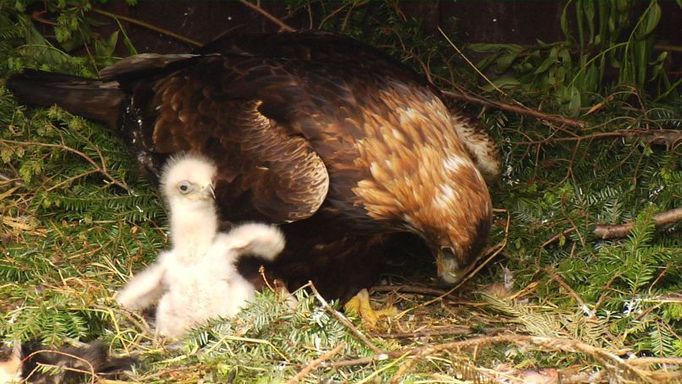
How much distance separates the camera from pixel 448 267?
4375mm

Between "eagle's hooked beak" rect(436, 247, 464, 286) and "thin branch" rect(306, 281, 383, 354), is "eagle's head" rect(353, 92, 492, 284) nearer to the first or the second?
"eagle's hooked beak" rect(436, 247, 464, 286)

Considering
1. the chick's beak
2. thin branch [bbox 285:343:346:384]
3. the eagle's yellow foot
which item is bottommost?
the eagle's yellow foot

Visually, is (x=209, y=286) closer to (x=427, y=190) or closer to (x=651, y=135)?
(x=427, y=190)

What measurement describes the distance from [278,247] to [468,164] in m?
0.85

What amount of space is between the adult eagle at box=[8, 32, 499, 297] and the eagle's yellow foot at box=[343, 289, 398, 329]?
0.05m

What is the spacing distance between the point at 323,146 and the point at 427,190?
0.46 m

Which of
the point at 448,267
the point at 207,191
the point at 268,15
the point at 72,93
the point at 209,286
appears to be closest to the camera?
the point at 209,286

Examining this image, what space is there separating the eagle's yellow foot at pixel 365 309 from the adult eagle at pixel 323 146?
5cm

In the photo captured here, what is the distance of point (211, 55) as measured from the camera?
493 cm

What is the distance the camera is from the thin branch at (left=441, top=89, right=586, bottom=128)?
207 inches

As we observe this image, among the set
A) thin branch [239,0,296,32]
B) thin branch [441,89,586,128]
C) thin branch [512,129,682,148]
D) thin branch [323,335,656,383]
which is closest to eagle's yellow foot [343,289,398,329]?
thin branch [323,335,656,383]

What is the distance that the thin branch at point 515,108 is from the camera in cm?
526

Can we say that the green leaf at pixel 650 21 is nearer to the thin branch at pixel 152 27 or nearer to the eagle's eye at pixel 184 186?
the thin branch at pixel 152 27

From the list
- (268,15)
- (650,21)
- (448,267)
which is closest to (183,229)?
(448,267)
